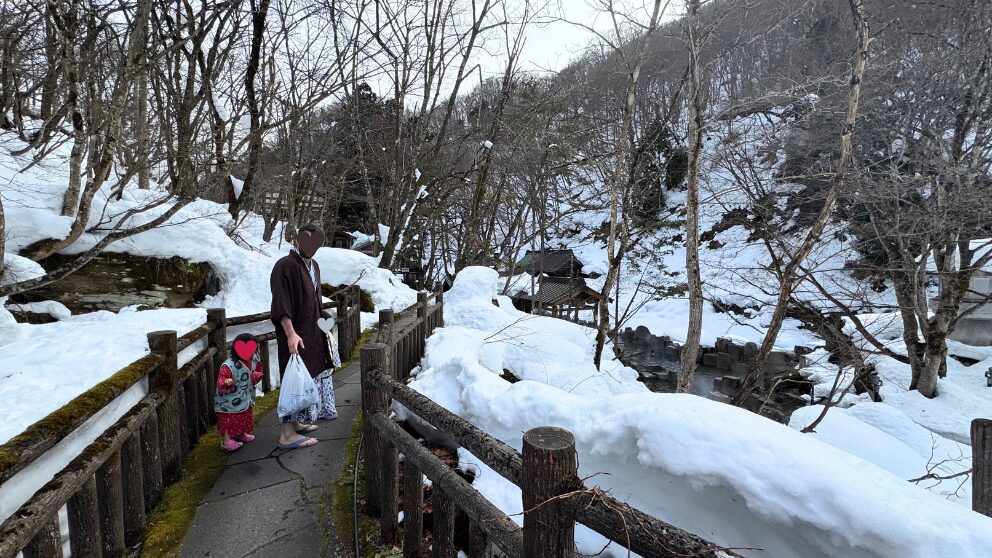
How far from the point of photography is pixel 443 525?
6.83 feet

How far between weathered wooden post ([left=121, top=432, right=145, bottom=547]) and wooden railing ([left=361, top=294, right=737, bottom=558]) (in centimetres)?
123

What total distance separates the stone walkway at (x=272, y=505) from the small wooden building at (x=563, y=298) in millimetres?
18783

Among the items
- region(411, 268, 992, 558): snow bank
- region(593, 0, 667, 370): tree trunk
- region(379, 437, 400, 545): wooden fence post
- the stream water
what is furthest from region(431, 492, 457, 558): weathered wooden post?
the stream water

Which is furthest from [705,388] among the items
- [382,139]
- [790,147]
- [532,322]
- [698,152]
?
[382,139]

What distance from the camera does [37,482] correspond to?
172cm

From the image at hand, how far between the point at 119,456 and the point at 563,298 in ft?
70.3

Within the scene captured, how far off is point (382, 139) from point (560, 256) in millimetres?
16043

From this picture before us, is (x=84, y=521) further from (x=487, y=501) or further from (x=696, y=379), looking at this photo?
(x=696, y=379)

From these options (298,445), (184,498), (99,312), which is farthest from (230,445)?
(99,312)

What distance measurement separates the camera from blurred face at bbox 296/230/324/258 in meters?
3.36

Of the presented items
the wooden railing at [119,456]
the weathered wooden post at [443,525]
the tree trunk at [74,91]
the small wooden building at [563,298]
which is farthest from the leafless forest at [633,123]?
the small wooden building at [563,298]

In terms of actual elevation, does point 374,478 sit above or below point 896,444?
above

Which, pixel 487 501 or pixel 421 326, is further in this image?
pixel 421 326

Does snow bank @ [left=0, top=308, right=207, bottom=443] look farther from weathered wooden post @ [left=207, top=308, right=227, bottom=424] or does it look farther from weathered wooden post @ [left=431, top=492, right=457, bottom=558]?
weathered wooden post @ [left=431, top=492, right=457, bottom=558]
